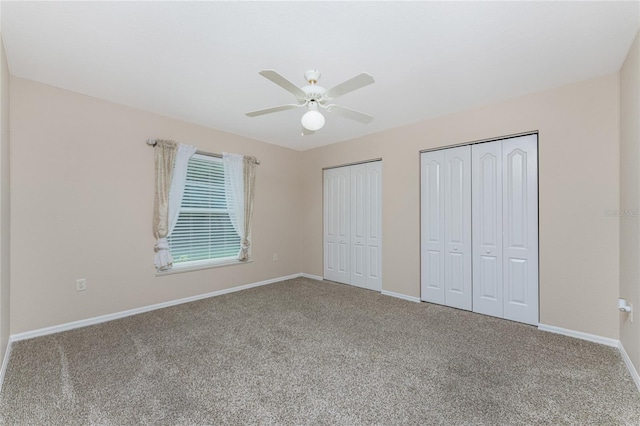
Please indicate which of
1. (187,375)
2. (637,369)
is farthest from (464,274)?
(187,375)

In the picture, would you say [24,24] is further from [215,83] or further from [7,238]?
[7,238]

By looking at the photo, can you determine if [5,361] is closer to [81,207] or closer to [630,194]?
[81,207]

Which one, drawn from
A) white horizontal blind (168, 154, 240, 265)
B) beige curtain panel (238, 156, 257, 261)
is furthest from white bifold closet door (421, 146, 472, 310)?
white horizontal blind (168, 154, 240, 265)

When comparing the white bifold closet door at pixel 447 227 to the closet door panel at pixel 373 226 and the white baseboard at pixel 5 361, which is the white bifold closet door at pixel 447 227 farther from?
the white baseboard at pixel 5 361

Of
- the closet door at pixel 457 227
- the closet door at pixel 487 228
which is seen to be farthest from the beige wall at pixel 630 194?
the closet door at pixel 457 227

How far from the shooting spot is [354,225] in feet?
15.3

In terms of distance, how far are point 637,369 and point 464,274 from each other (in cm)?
160

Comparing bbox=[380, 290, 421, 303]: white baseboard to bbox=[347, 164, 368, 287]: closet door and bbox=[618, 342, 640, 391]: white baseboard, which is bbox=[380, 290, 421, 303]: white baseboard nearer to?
bbox=[347, 164, 368, 287]: closet door

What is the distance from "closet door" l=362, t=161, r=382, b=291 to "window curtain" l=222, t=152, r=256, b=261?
1911 mm

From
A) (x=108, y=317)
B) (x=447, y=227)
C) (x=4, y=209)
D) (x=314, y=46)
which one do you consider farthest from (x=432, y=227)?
(x=4, y=209)

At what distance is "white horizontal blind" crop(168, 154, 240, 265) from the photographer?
12.7 ft

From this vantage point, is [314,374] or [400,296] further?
[400,296]

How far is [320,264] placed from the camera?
5.15m

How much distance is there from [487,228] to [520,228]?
1.06ft
